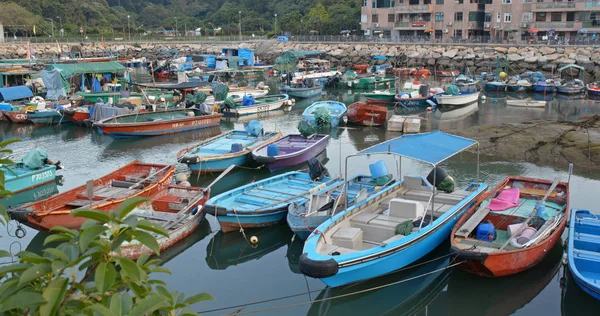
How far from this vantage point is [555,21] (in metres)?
68.5

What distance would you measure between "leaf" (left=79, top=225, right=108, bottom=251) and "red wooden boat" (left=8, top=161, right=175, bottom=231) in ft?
32.8

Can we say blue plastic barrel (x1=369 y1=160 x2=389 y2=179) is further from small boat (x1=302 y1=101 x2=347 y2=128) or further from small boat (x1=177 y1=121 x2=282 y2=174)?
small boat (x1=302 y1=101 x2=347 y2=128)

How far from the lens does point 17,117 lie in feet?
103

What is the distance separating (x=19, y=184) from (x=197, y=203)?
7.25m

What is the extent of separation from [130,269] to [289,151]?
19245mm

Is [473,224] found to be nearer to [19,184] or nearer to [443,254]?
[443,254]

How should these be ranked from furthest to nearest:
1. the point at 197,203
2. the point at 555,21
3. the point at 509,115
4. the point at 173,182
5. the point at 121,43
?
the point at 121,43
the point at 555,21
the point at 509,115
the point at 173,182
the point at 197,203

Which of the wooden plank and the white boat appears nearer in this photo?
the wooden plank

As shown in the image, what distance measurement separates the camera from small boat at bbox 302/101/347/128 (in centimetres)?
2938

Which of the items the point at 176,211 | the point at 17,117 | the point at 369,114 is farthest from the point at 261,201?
the point at 17,117

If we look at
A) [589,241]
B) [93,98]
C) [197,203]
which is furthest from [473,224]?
[93,98]

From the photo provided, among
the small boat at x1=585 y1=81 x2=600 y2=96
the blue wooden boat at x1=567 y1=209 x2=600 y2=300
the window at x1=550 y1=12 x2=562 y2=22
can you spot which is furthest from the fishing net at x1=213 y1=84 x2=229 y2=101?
the window at x1=550 y1=12 x2=562 y2=22

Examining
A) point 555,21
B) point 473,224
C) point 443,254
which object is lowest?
point 443,254

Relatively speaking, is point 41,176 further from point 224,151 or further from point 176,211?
point 176,211
